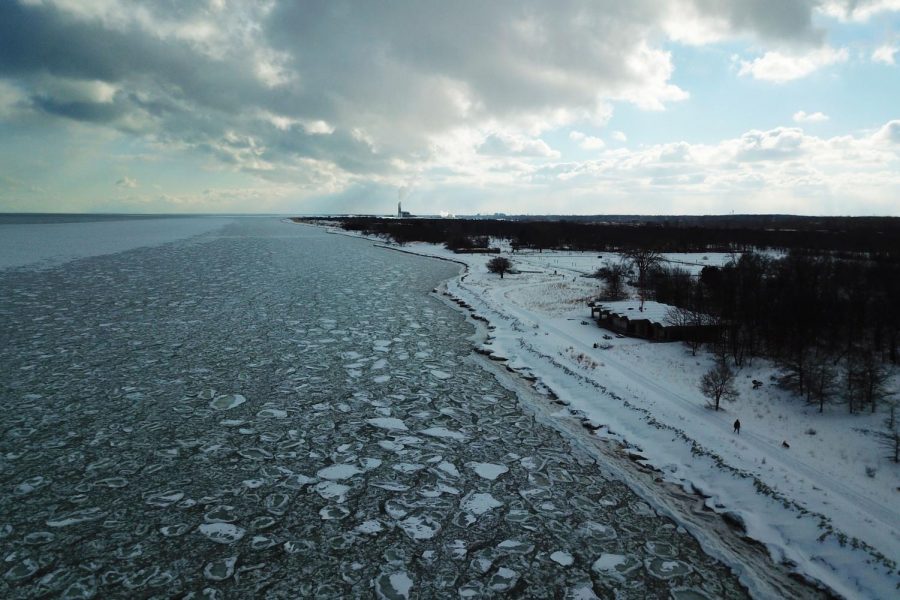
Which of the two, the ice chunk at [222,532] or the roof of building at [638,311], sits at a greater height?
the roof of building at [638,311]

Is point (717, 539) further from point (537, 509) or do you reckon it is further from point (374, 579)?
point (374, 579)

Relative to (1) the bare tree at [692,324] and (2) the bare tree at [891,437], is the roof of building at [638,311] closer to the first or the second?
(1) the bare tree at [692,324]

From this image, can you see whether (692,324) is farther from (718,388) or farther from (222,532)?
(222,532)

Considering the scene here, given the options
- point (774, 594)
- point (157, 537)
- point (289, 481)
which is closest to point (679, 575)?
point (774, 594)

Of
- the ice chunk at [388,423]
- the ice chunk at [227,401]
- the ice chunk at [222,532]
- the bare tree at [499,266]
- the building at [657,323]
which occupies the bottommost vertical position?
the ice chunk at [222,532]

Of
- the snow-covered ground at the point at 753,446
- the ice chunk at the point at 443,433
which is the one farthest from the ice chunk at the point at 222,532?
the snow-covered ground at the point at 753,446

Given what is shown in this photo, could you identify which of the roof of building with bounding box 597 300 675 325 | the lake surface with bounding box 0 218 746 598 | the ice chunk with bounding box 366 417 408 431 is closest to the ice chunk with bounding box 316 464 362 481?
the lake surface with bounding box 0 218 746 598
